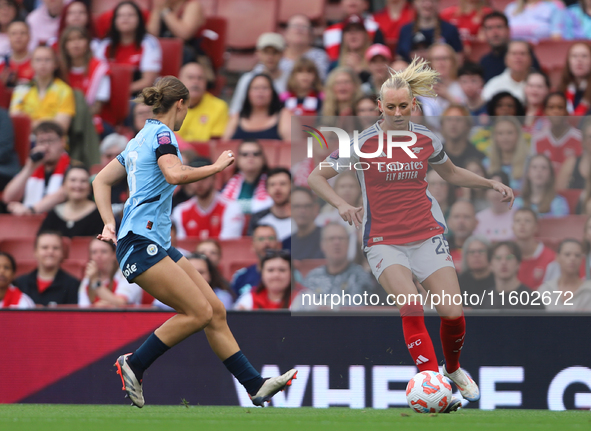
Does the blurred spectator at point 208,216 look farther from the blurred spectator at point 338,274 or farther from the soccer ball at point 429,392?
the soccer ball at point 429,392

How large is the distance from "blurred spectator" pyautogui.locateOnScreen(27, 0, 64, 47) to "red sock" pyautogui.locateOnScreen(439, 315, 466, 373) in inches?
300

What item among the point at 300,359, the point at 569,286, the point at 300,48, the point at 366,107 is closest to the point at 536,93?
the point at 366,107

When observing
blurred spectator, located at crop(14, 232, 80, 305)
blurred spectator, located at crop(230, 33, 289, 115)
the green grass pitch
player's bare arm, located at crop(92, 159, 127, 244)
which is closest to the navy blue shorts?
player's bare arm, located at crop(92, 159, 127, 244)

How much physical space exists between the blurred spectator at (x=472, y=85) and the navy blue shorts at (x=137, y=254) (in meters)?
4.99

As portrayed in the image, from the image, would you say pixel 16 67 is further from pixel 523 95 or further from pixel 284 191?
pixel 523 95

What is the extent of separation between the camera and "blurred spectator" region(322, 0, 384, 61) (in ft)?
32.6

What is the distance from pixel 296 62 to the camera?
370 inches

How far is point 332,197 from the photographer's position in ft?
17.6

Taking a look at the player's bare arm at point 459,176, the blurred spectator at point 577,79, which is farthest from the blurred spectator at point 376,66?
the player's bare arm at point 459,176

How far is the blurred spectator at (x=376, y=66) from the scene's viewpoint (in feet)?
29.5

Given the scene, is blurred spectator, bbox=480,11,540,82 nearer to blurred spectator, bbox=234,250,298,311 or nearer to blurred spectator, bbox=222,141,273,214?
blurred spectator, bbox=222,141,273,214

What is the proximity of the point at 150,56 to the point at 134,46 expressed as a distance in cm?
24

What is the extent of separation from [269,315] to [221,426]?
1.91 m

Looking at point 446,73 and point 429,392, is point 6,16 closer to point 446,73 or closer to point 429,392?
point 446,73
